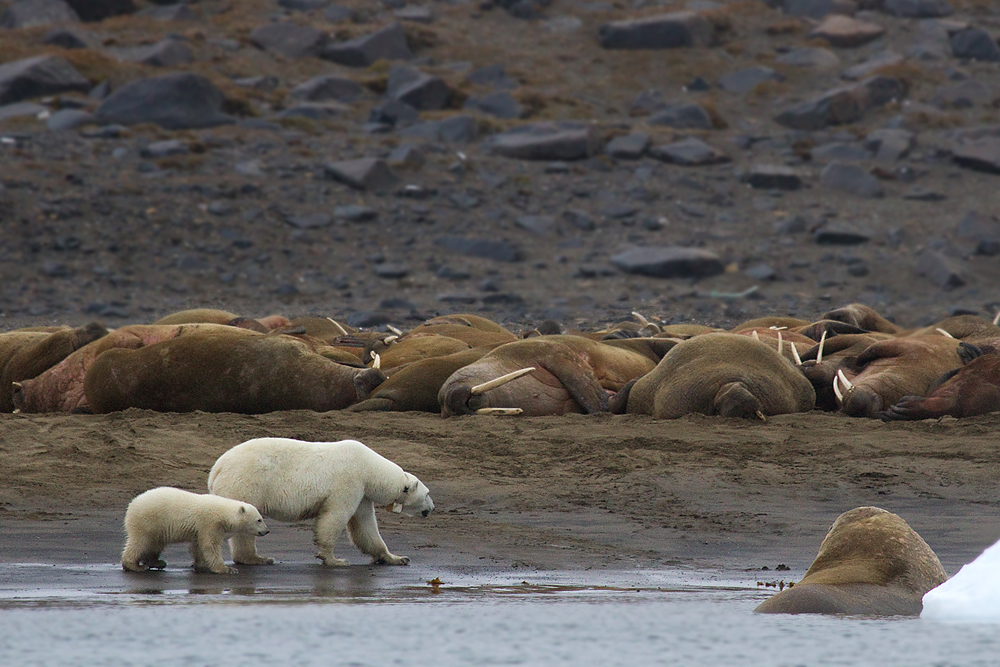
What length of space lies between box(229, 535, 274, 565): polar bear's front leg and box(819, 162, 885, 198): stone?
1068 inches

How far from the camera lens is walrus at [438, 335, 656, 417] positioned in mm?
11719

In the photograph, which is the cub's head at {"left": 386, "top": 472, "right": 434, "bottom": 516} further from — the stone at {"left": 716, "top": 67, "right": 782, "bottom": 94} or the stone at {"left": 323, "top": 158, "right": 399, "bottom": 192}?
the stone at {"left": 716, "top": 67, "right": 782, "bottom": 94}

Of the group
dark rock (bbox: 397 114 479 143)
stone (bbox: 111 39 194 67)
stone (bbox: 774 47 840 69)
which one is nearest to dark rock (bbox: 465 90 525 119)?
dark rock (bbox: 397 114 479 143)

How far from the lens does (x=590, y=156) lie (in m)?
33.0

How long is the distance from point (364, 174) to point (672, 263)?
24.0ft

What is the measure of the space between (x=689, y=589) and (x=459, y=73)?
33.6 m

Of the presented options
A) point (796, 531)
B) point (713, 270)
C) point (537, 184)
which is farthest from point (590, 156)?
point (796, 531)

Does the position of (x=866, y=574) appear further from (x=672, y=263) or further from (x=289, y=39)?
(x=289, y=39)

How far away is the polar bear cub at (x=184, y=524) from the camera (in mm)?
6895

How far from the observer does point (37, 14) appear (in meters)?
40.0

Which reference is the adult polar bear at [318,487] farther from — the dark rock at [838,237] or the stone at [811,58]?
the stone at [811,58]

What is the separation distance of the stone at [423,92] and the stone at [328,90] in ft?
2.90

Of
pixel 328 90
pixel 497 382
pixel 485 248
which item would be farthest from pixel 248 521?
pixel 328 90

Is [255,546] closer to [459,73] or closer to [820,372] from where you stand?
[820,372]
